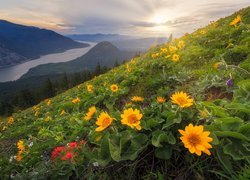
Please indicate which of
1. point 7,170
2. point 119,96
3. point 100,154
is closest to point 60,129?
point 7,170

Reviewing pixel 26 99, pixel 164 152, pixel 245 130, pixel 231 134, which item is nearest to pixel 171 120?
pixel 164 152

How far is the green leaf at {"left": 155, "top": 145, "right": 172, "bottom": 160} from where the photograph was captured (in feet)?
6.89

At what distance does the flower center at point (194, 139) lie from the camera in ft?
6.05

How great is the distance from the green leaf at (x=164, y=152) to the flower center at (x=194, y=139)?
0.30 metres

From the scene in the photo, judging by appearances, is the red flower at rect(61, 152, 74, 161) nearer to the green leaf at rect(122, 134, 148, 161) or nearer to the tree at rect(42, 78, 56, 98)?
the green leaf at rect(122, 134, 148, 161)

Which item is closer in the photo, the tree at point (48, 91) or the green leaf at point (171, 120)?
the green leaf at point (171, 120)

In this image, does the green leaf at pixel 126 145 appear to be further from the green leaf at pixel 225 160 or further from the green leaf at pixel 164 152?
the green leaf at pixel 225 160

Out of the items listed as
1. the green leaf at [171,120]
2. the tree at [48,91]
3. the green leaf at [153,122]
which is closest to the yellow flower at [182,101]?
the green leaf at [171,120]

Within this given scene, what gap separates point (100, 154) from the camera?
2.25 m

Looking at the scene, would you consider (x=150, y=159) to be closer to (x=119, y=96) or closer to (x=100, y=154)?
(x=100, y=154)

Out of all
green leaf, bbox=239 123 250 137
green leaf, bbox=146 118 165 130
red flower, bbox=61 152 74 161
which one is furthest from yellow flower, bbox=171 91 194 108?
red flower, bbox=61 152 74 161

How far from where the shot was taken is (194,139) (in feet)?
6.11

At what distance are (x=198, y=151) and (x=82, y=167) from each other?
122 centimetres

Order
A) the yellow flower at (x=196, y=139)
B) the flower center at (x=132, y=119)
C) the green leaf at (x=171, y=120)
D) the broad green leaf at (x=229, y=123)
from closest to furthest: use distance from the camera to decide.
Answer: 1. the yellow flower at (x=196, y=139)
2. the broad green leaf at (x=229, y=123)
3. the green leaf at (x=171, y=120)
4. the flower center at (x=132, y=119)
